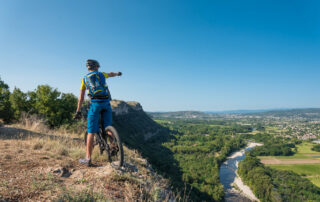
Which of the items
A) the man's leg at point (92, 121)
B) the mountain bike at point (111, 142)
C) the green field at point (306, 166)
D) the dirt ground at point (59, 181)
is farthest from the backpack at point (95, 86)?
the green field at point (306, 166)

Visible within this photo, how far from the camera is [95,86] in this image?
3457 mm

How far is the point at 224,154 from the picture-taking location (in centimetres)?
6259

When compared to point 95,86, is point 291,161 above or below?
below

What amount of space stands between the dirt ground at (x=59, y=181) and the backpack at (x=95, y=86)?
172 cm

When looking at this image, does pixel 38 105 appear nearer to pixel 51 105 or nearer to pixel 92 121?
pixel 51 105

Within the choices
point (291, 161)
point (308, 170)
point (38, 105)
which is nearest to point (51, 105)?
point (38, 105)

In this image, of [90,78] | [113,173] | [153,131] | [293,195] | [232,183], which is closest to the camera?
[113,173]

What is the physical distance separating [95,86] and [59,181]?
6.73 feet

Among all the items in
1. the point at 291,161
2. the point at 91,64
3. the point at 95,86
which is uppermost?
the point at 91,64

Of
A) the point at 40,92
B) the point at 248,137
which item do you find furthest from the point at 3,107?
the point at 248,137

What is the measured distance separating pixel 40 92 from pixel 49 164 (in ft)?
58.0

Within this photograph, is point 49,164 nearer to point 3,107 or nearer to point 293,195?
point 3,107

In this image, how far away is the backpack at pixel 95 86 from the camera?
345cm

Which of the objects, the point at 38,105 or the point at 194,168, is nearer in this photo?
the point at 38,105
